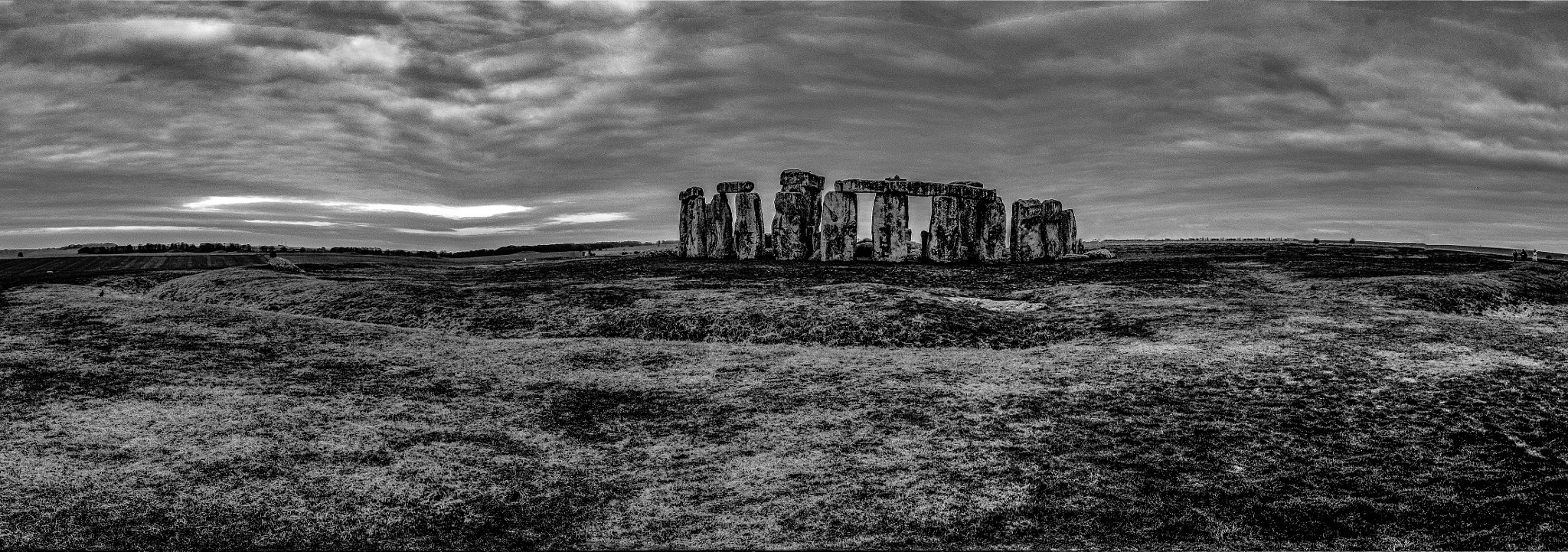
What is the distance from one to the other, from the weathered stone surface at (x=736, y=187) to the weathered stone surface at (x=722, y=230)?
0.23 meters

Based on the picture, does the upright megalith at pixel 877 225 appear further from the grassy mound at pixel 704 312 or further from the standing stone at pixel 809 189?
the grassy mound at pixel 704 312

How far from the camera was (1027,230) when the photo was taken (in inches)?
1018

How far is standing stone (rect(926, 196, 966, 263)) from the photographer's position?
2444 centimetres

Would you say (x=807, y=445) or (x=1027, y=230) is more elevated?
(x=1027, y=230)

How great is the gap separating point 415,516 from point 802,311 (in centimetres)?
808

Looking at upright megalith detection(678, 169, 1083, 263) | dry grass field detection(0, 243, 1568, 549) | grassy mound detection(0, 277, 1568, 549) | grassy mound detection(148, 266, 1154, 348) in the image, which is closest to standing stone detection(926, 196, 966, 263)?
upright megalith detection(678, 169, 1083, 263)

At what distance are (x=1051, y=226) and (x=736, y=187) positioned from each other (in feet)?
33.3

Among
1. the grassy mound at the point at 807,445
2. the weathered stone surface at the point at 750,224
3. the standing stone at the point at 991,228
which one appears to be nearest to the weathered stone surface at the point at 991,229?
the standing stone at the point at 991,228

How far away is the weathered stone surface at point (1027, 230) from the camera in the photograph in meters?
25.7

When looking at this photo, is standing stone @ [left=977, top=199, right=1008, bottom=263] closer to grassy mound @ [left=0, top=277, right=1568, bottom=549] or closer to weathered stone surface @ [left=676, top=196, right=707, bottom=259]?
weathered stone surface @ [left=676, top=196, right=707, bottom=259]

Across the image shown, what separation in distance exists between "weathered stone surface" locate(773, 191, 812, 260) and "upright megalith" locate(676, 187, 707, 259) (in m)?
3.40

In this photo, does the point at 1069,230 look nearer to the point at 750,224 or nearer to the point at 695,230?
the point at 750,224

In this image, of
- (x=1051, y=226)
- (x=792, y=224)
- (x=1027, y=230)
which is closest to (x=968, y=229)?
(x=1027, y=230)

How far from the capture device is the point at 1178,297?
1465 centimetres
